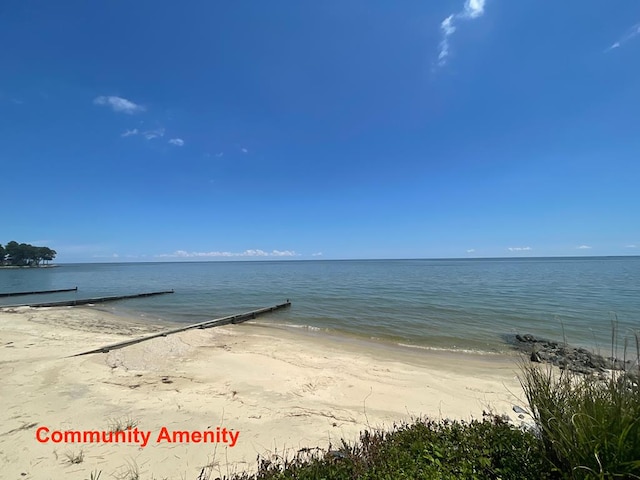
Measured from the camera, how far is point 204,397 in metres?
6.49

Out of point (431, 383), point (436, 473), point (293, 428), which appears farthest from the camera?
point (431, 383)

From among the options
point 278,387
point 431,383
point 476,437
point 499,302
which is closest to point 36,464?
point 278,387

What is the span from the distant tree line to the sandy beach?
144 meters

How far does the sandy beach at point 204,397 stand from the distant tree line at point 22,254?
144 meters

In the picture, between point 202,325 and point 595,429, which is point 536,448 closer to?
point 595,429

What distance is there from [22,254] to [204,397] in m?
157

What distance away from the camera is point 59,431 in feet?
16.1

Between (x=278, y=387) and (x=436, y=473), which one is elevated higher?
(x=436, y=473)

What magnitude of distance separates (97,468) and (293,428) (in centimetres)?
305

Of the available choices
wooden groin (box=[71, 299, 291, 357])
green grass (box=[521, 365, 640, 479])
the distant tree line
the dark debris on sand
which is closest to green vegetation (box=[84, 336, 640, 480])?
green grass (box=[521, 365, 640, 479])

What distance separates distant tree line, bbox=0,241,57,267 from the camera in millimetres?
108562

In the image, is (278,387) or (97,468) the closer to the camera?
(97,468)

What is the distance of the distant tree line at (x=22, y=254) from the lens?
109 metres

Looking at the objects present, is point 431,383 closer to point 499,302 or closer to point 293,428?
point 293,428
